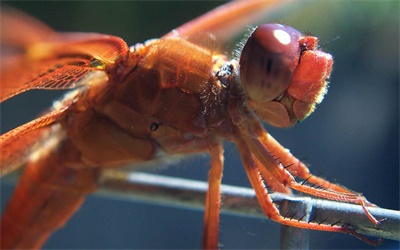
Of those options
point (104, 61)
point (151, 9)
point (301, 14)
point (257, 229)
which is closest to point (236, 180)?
point (257, 229)

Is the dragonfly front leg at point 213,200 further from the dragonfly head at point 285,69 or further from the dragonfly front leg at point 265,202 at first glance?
the dragonfly head at point 285,69

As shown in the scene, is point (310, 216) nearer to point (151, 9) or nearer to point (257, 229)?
point (257, 229)

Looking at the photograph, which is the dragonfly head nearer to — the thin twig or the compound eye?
the compound eye

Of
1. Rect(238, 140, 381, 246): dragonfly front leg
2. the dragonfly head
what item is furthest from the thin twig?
the dragonfly head

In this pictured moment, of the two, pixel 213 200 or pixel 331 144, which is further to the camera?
pixel 331 144

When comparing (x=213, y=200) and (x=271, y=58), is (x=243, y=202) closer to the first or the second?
(x=213, y=200)

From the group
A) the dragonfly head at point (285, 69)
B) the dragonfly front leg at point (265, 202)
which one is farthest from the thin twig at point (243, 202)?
the dragonfly head at point (285, 69)

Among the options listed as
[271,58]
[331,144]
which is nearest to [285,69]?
[271,58]

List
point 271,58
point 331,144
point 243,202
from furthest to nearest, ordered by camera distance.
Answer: point 331,144, point 243,202, point 271,58
